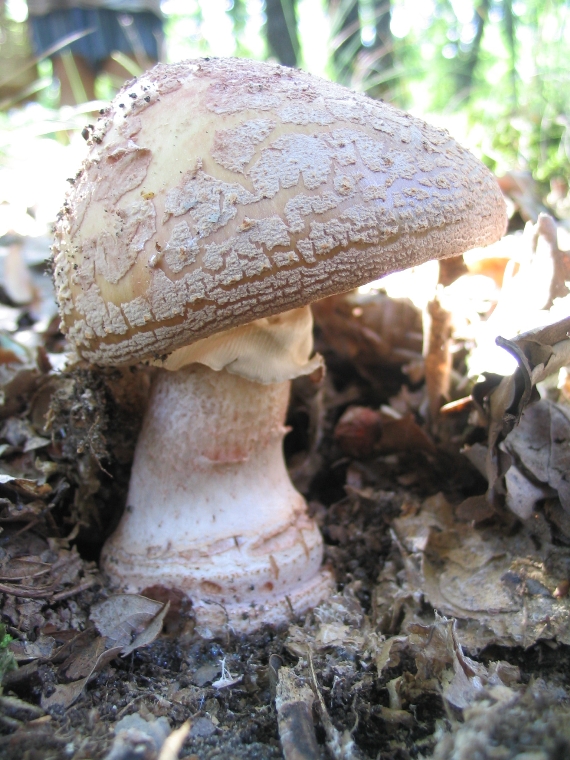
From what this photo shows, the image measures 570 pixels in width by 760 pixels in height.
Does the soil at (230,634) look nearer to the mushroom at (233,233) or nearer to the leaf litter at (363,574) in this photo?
the leaf litter at (363,574)

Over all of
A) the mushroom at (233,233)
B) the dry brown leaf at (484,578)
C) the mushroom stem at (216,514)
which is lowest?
the dry brown leaf at (484,578)

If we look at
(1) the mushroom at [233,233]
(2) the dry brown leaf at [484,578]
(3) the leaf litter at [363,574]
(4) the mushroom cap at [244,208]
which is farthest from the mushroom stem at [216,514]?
(4) the mushroom cap at [244,208]

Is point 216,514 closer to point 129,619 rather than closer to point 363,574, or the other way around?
point 129,619

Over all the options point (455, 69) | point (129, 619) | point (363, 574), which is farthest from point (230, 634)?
point (455, 69)

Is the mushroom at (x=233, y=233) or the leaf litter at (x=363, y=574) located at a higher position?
the mushroom at (x=233, y=233)

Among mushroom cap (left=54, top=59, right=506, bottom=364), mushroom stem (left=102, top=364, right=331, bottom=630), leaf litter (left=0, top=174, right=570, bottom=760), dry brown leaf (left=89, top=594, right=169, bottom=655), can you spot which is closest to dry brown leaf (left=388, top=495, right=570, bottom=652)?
leaf litter (left=0, top=174, right=570, bottom=760)

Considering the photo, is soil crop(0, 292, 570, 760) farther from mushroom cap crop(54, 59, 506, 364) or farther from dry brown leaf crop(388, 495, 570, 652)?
mushroom cap crop(54, 59, 506, 364)
